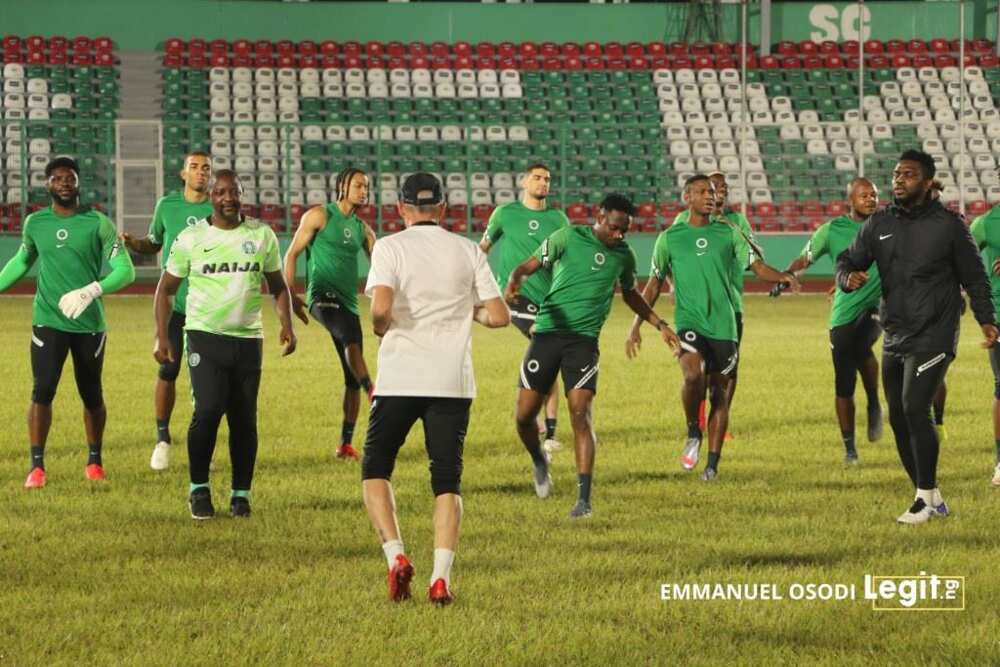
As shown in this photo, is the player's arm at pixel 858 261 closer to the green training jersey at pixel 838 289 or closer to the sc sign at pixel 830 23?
the green training jersey at pixel 838 289

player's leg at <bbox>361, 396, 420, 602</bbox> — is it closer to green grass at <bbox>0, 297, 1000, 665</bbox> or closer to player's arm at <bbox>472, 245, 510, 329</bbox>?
green grass at <bbox>0, 297, 1000, 665</bbox>

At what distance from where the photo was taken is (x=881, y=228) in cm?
877

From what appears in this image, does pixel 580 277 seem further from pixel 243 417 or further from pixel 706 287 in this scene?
pixel 243 417

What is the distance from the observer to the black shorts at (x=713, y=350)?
10859mm

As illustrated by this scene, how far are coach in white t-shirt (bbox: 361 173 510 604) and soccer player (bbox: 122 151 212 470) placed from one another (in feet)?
14.3

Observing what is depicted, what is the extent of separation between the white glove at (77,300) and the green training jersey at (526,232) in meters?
4.01

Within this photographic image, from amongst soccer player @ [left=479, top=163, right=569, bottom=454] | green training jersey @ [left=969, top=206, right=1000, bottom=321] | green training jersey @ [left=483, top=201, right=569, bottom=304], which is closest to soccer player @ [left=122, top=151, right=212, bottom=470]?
soccer player @ [left=479, top=163, right=569, bottom=454]

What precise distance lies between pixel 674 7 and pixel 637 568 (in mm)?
38343

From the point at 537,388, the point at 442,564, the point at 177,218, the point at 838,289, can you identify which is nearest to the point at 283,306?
the point at 537,388

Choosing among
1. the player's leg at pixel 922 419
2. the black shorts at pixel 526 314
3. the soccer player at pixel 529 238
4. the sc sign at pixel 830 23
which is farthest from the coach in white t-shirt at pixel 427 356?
the sc sign at pixel 830 23

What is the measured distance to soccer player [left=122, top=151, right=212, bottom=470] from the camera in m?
10.8

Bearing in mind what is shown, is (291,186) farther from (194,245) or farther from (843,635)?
(843,635)

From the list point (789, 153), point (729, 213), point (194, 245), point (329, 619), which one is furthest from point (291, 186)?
point (329, 619)

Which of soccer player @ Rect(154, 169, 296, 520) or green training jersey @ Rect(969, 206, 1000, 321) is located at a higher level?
green training jersey @ Rect(969, 206, 1000, 321)
